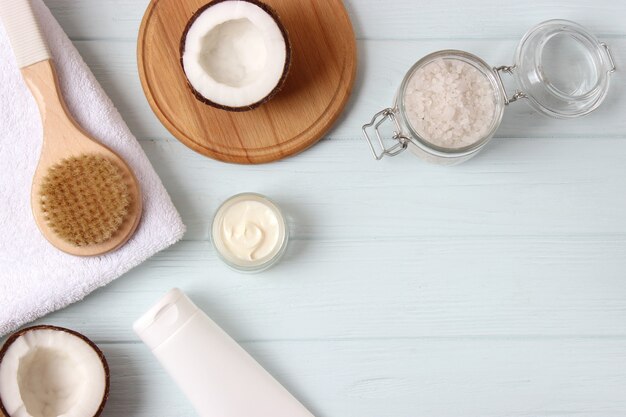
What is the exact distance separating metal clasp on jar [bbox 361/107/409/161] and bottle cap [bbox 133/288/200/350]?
0.84 feet

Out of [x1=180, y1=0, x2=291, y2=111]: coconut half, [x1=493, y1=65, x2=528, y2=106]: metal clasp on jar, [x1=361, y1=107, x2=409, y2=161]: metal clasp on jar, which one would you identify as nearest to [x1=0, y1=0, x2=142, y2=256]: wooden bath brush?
[x1=180, y1=0, x2=291, y2=111]: coconut half

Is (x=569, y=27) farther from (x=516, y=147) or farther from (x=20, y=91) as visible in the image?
(x=20, y=91)

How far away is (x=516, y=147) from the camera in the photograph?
712 mm

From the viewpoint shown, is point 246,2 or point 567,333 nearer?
point 246,2

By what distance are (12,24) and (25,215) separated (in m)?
0.19

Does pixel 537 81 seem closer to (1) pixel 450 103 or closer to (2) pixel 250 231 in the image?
(1) pixel 450 103

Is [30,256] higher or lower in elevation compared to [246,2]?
lower

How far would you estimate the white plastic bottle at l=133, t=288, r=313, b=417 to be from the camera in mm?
643

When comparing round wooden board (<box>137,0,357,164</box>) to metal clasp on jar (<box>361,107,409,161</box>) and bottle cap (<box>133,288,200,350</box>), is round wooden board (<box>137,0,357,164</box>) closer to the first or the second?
metal clasp on jar (<box>361,107,409,161</box>)

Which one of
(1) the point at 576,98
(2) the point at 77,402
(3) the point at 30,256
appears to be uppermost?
(1) the point at 576,98

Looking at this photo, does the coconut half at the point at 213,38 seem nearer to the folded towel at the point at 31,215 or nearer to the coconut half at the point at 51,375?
the folded towel at the point at 31,215

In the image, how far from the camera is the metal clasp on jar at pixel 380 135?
0.66 m

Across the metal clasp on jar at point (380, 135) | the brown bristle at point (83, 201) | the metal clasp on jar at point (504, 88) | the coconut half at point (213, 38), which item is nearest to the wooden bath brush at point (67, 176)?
the brown bristle at point (83, 201)

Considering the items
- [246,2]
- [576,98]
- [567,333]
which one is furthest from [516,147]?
[246,2]
